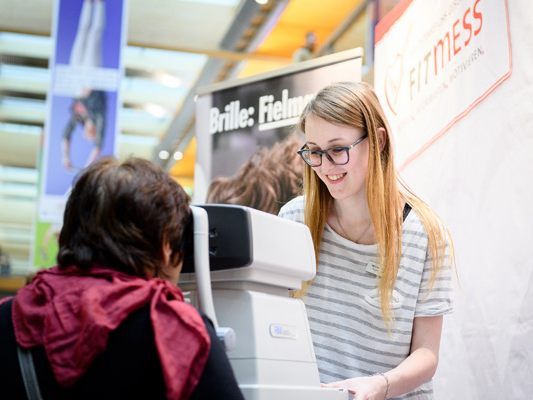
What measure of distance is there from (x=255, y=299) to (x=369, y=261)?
0.66 metres

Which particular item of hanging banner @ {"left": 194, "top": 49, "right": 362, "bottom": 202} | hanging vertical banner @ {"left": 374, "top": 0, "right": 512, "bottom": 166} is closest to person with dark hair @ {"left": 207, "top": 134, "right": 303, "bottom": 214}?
hanging banner @ {"left": 194, "top": 49, "right": 362, "bottom": 202}

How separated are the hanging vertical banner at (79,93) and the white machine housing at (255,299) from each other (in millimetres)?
4146

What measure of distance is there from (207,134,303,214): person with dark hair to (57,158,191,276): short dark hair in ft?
8.29

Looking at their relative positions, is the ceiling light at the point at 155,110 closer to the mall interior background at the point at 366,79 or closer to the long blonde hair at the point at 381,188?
the mall interior background at the point at 366,79

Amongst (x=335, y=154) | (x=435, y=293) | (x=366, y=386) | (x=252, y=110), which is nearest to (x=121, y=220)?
(x=366, y=386)

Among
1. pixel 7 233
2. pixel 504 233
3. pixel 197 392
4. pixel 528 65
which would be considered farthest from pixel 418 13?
Answer: pixel 7 233

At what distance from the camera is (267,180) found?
14.5 feet

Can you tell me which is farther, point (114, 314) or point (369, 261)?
point (369, 261)

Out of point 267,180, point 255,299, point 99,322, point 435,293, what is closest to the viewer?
point 99,322

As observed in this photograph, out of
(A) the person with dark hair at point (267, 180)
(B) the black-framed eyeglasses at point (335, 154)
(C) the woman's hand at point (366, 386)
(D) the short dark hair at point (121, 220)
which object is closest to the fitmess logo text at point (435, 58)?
(A) the person with dark hair at point (267, 180)

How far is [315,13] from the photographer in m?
6.71

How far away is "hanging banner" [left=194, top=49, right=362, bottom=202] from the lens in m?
4.29

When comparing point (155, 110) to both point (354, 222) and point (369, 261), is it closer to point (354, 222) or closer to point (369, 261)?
point (354, 222)

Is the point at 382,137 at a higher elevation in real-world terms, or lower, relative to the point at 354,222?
higher
